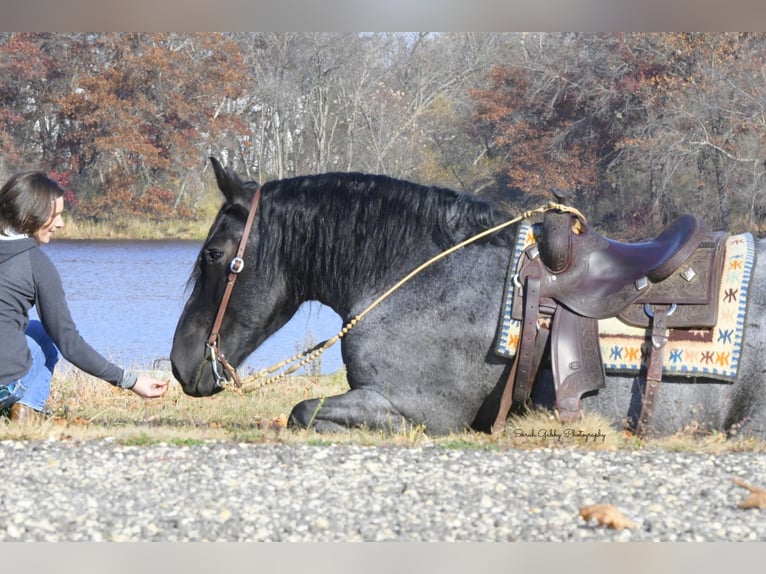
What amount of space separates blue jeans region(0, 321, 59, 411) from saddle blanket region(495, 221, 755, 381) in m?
2.56

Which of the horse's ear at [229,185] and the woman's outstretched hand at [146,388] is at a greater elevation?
the horse's ear at [229,185]

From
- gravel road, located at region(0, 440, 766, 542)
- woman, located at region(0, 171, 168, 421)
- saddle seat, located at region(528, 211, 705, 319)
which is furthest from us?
woman, located at region(0, 171, 168, 421)

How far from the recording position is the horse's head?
5543 millimetres

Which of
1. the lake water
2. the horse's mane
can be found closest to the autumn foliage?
the lake water

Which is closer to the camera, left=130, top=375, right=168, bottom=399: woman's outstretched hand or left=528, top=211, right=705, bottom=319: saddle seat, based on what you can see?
left=528, top=211, right=705, bottom=319: saddle seat

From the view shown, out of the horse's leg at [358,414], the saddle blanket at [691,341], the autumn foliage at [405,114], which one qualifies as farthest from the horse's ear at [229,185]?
the autumn foliage at [405,114]

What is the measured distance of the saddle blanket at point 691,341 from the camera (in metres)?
5.07

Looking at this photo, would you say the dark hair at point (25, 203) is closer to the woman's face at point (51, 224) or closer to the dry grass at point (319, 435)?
the woman's face at point (51, 224)

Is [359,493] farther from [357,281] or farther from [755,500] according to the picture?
[357,281]

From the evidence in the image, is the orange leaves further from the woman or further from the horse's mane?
the woman

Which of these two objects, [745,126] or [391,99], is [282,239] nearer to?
[745,126]

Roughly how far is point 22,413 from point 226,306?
127 centimetres

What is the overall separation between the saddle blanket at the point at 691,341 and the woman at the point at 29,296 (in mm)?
1902

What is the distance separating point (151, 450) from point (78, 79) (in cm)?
2446
